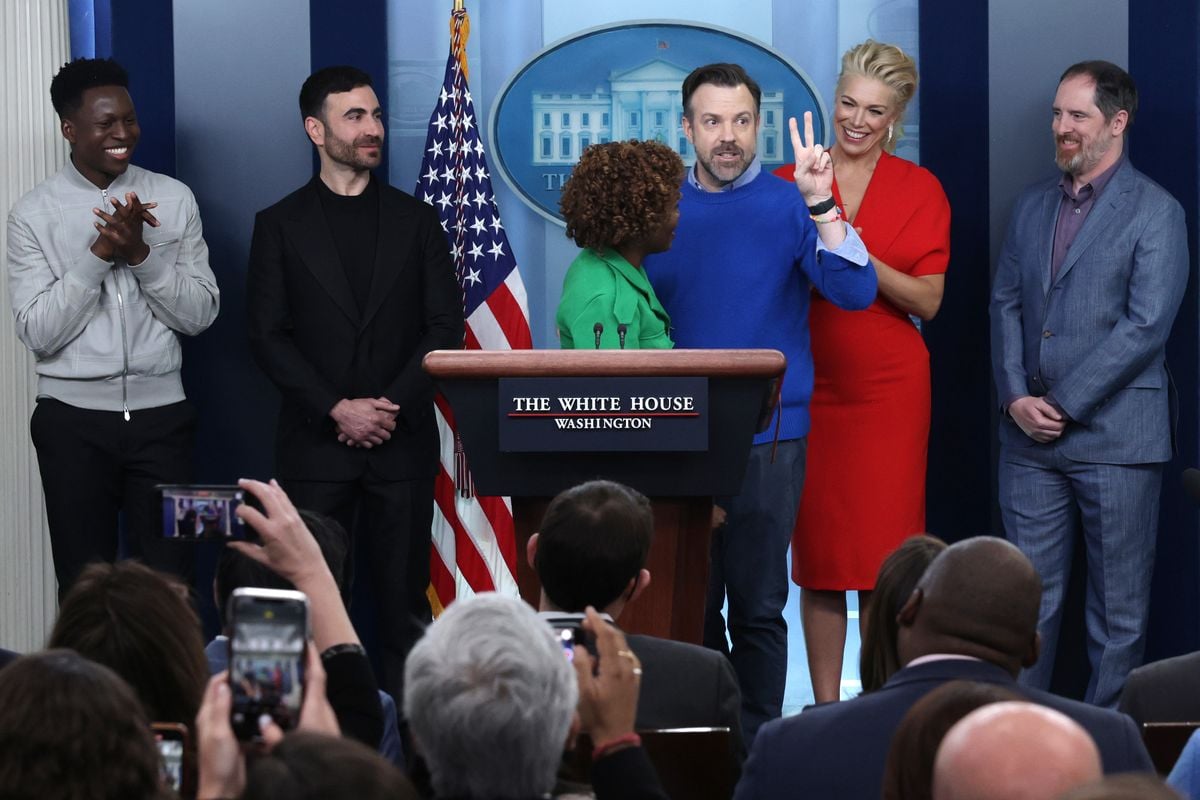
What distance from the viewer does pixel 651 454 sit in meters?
3.62

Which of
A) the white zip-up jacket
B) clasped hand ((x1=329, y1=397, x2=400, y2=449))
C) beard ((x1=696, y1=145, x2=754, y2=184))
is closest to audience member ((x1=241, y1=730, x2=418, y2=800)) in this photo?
beard ((x1=696, y1=145, x2=754, y2=184))

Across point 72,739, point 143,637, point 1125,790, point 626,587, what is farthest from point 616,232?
point 1125,790

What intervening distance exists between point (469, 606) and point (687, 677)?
38.5 inches

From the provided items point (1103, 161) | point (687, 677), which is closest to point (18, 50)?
point (1103, 161)

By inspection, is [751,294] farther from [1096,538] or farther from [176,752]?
[176,752]

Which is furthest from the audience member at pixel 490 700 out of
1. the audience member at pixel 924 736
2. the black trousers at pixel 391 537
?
the black trousers at pixel 391 537

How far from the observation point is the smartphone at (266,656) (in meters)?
1.71

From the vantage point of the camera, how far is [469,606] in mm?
1886

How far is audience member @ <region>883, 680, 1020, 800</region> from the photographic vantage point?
175cm

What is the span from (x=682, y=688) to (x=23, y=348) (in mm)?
3643

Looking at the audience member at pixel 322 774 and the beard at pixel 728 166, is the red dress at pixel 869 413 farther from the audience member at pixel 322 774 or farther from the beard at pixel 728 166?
the audience member at pixel 322 774

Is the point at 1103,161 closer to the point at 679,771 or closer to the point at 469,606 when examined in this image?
the point at 679,771

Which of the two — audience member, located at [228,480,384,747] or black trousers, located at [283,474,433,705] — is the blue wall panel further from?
audience member, located at [228,480,384,747]

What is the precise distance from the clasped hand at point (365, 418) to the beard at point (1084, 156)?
2.19 meters
